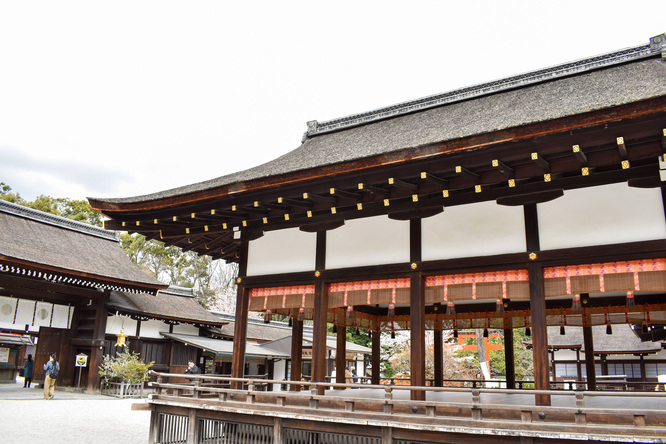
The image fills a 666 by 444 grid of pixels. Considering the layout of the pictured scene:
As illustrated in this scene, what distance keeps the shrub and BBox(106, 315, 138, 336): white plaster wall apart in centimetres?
135

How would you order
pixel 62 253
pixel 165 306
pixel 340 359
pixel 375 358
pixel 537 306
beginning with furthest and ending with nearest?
pixel 165 306, pixel 62 253, pixel 375 358, pixel 340 359, pixel 537 306

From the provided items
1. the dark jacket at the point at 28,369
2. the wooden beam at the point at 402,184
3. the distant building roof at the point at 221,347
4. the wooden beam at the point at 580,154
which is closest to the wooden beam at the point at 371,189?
the wooden beam at the point at 402,184

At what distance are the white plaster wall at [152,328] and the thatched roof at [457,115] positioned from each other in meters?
13.5

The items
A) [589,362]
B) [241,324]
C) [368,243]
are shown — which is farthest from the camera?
[589,362]

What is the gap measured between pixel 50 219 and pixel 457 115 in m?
19.1

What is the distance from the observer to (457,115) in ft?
34.1

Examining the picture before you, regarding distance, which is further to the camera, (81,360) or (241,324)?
(81,360)

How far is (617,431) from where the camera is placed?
5520 mm

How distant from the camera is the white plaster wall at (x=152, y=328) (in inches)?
869

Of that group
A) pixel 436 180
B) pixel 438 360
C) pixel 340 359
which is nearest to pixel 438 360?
pixel 438 360

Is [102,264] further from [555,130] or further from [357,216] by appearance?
[555,130]

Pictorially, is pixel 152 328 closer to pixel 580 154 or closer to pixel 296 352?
pixel 296 352

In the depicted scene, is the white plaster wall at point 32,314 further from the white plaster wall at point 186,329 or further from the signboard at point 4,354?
the signboard at point 4,354

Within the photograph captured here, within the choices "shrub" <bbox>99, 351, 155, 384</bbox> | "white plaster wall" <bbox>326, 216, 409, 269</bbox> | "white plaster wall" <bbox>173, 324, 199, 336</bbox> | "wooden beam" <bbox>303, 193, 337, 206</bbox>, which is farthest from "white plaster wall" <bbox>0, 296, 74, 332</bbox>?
"wooden beam" <bbox>303, 193, 337, 206</bbox>
